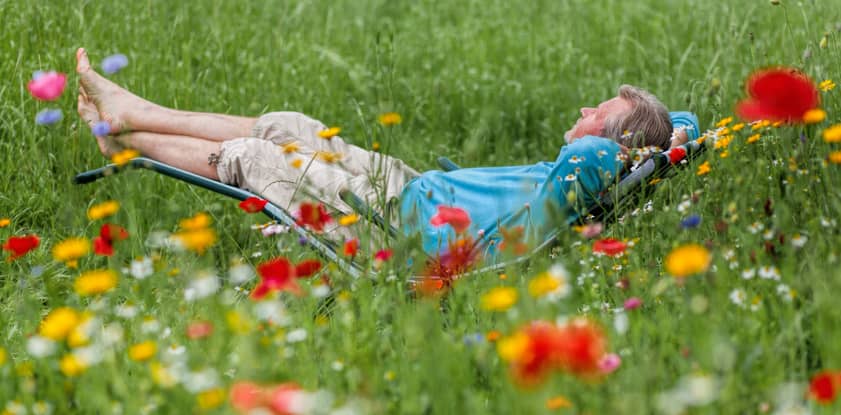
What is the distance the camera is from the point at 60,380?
2.22 meters

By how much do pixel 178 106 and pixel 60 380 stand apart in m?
2.86

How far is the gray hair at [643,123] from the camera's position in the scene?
379 centimetres

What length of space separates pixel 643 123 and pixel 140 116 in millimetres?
1914

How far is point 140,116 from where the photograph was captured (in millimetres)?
4160

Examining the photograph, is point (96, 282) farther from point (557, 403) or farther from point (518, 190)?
point (518, 190)

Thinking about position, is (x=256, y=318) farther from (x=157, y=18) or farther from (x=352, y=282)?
(x=157, y=18)

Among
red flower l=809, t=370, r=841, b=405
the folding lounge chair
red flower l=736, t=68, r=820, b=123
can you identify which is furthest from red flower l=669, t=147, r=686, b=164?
red flower l=809, t=370, r=841, b=405

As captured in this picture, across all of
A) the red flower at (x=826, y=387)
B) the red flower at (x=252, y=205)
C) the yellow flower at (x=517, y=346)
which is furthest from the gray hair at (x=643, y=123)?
the yellow flower at (x=517, y=346)

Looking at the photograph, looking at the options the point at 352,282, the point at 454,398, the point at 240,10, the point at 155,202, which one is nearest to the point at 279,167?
the point at 155,202

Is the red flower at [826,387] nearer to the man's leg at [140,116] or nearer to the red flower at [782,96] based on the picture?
the red flower at [782,96]

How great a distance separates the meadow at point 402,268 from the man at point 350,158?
183 millimetres

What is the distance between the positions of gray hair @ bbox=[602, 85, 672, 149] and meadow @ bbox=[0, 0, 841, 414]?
154 mm

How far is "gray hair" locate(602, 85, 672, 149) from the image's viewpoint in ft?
12.5

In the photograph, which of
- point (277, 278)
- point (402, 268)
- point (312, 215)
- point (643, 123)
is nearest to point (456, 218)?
point (402, 268)
